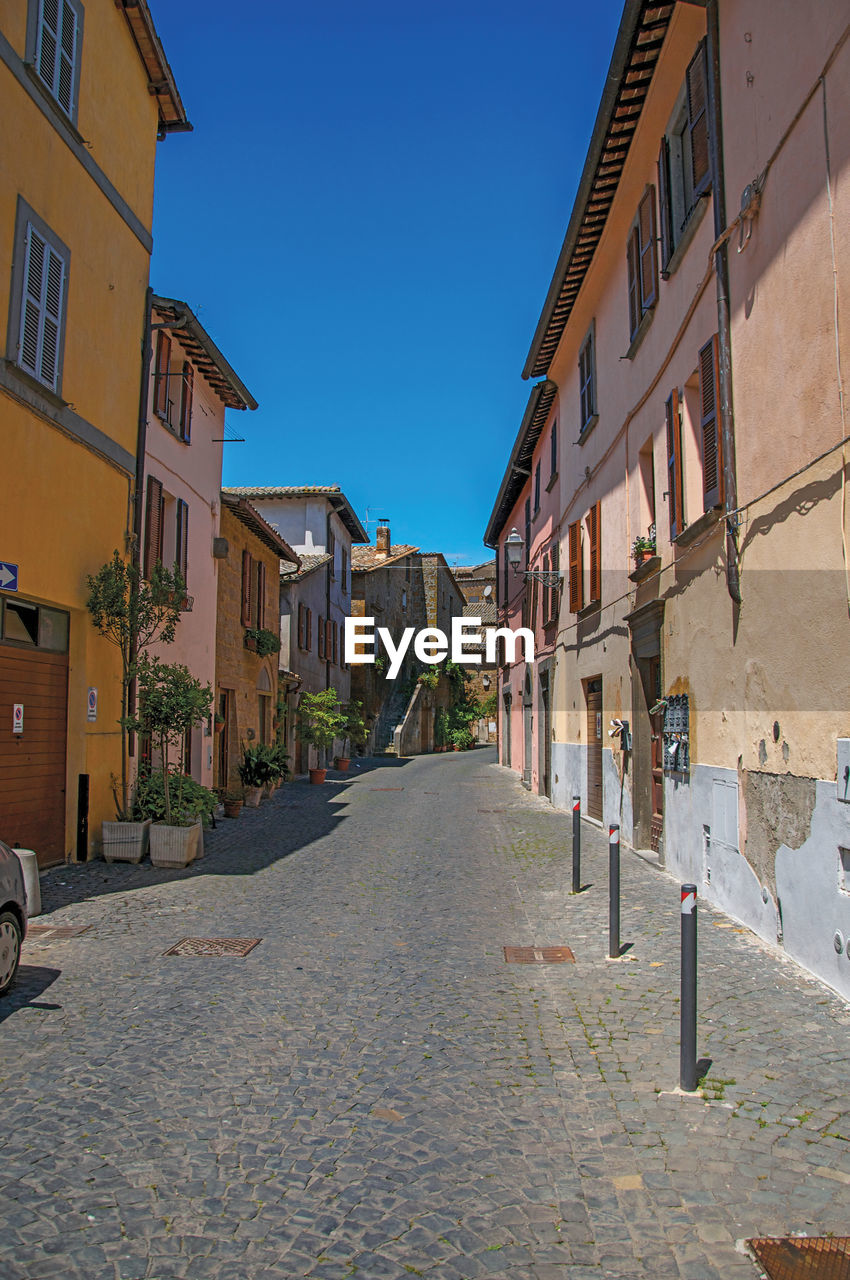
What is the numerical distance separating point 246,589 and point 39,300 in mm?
10359

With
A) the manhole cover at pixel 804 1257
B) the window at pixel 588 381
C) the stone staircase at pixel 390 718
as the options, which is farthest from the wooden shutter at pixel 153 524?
the stone staircase at pixel 390 718

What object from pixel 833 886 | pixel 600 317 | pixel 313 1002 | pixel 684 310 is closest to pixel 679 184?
pixel 684 310

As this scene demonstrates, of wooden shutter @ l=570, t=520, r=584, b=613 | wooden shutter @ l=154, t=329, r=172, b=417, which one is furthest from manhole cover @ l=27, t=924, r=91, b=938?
wooden shutter @ l=570, t=520, r=584, b=613

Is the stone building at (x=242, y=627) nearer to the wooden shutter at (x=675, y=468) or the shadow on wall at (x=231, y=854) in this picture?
the shadow on wall at (x=231, y=854)

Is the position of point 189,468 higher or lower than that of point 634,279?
lower

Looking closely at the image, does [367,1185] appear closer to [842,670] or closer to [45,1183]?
[45,1183]

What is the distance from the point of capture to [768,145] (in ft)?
21.9

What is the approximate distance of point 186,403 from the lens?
48.8 feet

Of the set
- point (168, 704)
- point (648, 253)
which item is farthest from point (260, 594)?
point (648, 253)

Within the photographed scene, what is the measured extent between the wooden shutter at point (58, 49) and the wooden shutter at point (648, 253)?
644 centimetres

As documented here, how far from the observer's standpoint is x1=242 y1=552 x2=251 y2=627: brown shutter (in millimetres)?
19375

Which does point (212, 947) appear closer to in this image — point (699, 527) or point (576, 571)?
point (699, 527)

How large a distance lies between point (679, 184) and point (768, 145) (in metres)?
2.90

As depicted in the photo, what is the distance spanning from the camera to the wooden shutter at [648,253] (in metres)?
10.3
